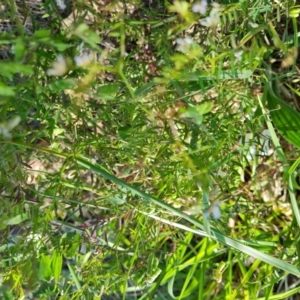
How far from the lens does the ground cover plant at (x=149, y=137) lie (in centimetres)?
75

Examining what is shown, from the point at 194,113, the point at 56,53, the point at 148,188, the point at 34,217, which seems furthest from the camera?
the point at 148,188

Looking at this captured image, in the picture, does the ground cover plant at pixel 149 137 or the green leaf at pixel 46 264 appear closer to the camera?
the ground cover plant at pixel 149 137

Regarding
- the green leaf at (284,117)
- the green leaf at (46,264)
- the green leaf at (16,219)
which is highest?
the green leaf at (16,219)

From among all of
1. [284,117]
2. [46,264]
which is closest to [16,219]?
[46,264]

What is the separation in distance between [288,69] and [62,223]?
1.88 feet

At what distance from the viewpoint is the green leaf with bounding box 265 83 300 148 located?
1.00 m

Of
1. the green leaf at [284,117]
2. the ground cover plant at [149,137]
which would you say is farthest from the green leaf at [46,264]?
the green leaf at [284,117]

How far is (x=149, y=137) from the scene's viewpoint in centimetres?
87

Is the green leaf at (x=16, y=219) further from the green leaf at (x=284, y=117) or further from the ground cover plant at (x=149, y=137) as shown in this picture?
the green leaf at (x=284, y=117)

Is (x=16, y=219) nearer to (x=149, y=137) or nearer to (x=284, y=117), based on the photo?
(x=149, y=137)

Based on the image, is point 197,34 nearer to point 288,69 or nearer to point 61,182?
point 288,69

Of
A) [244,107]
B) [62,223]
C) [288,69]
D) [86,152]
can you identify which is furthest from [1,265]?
[288,69]

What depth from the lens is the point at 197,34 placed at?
108 cm

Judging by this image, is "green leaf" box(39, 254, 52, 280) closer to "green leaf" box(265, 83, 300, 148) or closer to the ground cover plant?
the ground cover plant
